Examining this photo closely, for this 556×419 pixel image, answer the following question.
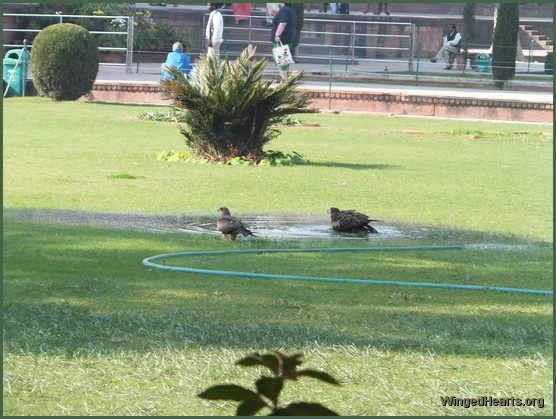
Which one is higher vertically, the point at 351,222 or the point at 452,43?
the point at 452,43

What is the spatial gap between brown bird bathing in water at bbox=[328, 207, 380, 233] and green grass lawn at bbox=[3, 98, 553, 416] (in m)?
0.46

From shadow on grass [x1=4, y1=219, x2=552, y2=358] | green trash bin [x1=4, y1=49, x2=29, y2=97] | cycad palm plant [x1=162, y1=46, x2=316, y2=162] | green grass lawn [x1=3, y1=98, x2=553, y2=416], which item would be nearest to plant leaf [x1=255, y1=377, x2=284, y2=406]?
green grass lawn [x1=3, y1=98, x2=553, y2=416]

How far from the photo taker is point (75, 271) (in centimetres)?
752

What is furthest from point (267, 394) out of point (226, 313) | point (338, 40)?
point (338, 40)

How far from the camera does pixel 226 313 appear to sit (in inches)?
250

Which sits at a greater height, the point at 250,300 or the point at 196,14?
the point at 196,14

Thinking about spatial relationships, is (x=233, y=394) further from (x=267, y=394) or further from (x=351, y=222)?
(x=351, y=222)

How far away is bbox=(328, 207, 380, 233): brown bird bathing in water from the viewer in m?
9.95

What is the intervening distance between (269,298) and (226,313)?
22.1 inches

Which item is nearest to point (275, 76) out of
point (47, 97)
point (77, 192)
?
point (47, 97)

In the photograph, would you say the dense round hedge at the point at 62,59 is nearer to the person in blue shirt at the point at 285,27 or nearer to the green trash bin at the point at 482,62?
the person in blue shirt at the point at 285,27

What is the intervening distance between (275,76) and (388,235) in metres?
23.1

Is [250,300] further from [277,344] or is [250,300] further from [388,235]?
[388,235]

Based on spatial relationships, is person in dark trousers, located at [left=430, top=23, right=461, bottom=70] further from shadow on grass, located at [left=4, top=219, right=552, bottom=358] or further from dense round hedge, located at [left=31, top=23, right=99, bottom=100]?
shadow on grass, located at [left=4, top=219, right=552, bottom=358]
